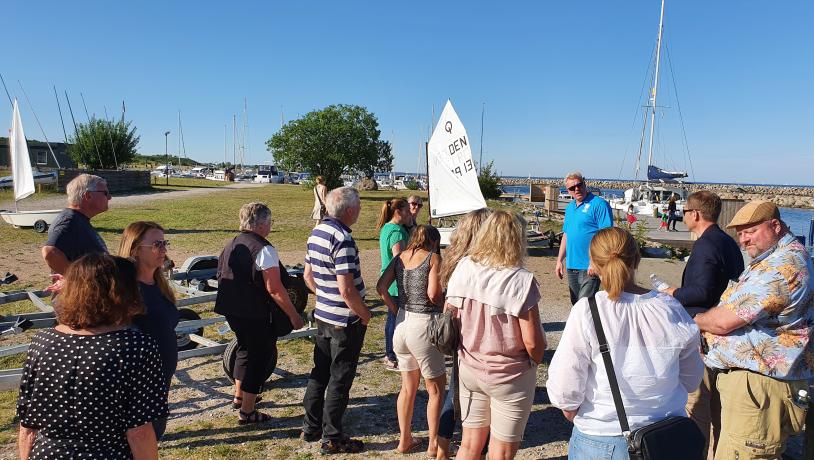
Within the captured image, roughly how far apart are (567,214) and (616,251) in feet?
13.4

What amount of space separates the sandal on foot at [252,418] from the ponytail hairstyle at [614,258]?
3.19 metres

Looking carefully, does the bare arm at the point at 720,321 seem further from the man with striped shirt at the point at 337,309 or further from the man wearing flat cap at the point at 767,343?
the man with striped shirt at the point at 337,309

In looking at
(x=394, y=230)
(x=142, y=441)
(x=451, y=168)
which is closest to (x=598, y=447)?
(x=142, y=441)

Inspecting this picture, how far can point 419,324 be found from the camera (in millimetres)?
3656

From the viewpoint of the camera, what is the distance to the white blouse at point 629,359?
217cm

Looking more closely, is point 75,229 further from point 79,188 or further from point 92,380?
point 92,380

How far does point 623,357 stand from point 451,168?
383 inches

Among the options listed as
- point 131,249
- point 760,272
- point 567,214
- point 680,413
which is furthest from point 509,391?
point 567,214

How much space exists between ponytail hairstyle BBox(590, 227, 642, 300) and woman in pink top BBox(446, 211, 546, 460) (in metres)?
0.51

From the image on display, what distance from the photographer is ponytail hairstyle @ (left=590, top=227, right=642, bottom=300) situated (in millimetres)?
2207

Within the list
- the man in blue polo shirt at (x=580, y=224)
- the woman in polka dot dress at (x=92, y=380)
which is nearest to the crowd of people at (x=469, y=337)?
the woman in polka dot dress at (x=92, y=380)

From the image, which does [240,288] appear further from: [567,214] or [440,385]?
[567,214]

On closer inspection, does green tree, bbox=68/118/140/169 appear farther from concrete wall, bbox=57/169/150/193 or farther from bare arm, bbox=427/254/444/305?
bare arm, bbox=427/254/444/305

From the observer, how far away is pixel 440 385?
3729mm
